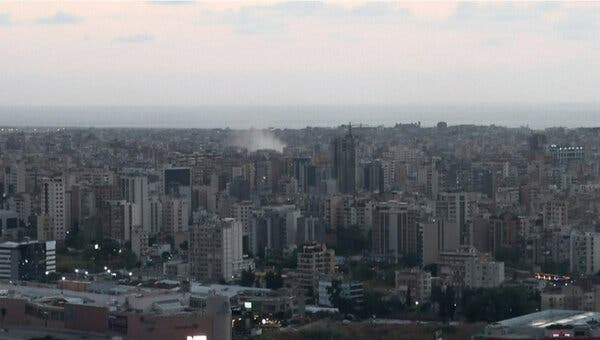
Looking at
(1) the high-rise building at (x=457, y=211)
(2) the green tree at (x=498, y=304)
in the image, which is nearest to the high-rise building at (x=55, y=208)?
(1) the high-rise building at (x=457, y=211)

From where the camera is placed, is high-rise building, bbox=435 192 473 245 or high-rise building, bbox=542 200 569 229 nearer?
high-rise building, bbox=435 192 473 245

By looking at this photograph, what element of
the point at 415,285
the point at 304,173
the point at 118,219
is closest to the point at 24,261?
the point at 415,285

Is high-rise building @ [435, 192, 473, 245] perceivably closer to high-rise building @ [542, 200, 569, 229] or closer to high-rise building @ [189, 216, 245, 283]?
high-rise building @ [542, 200, 569, 229]

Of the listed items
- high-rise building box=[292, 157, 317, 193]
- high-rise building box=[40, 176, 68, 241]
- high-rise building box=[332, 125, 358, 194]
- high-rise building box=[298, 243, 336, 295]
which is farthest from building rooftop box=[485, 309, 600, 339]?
high-rise building box=[292, 157, 317, 193]

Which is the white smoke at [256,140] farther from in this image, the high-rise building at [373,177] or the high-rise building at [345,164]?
Result: the high-rise building at [373,177]

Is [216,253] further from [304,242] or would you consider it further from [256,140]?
[256,140]

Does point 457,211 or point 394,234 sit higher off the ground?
point 457,211

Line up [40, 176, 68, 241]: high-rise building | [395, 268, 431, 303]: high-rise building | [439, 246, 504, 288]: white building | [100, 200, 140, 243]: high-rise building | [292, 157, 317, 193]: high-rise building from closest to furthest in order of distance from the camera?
[395, 268, 431, 303]: high-rise building → [439, 246, 504, 288]: white building → [100, 200, 140, 243]: high-rise building → [40, 176, 68, 241]: high-rise building → [292, 157, 317, 193]: high-rise building
